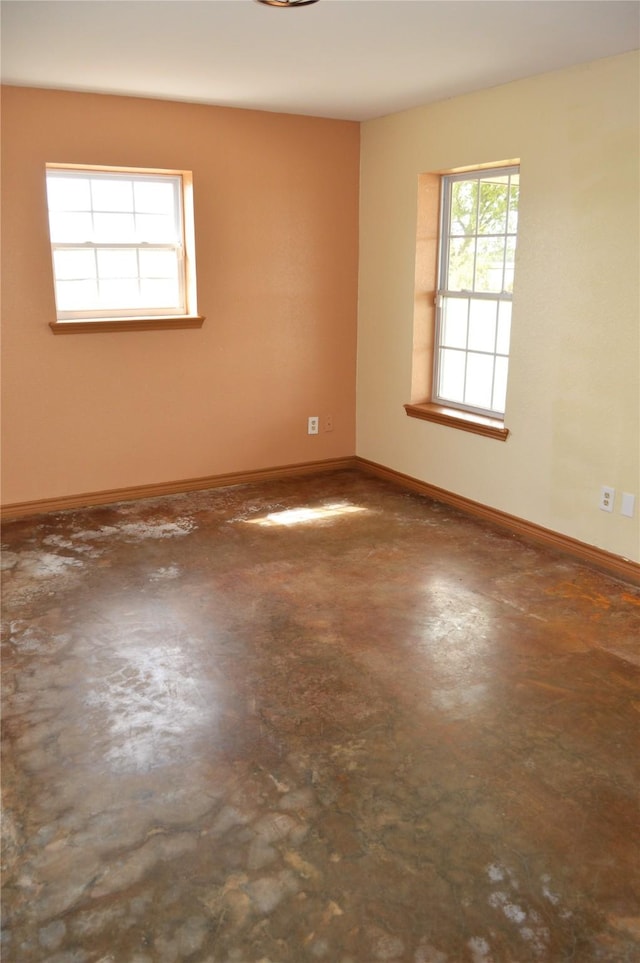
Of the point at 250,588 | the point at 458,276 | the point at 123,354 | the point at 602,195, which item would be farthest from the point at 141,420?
the point at 602,195

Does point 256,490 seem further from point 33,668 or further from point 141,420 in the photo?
point 33,668

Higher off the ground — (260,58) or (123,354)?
(260,58)

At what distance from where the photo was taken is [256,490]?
539 cm

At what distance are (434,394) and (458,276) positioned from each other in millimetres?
814

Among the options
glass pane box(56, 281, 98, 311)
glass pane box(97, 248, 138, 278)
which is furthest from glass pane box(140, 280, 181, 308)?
glass pane box(56, 281, 98, 311)

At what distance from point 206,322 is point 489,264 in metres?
1.87

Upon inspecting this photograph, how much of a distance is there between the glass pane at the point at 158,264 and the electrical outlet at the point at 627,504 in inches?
123

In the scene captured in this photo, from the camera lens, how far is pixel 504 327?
15.0 feet

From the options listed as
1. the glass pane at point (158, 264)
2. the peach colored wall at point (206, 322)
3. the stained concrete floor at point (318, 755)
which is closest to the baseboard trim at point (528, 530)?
the stained concrete floor at point (318, 755)

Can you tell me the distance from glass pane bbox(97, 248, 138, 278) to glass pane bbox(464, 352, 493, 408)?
2238mm

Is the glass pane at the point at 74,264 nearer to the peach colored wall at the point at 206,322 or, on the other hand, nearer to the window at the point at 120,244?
the window at the point at 120,244

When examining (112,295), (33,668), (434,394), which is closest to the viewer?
(33,668)

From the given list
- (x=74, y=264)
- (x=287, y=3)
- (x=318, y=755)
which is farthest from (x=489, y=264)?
(x=318, y=755)

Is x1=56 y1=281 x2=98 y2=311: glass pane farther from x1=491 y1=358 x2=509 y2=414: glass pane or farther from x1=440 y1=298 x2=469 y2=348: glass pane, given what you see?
x1=491 y1=358 x2=509 y2=414: glass pane
